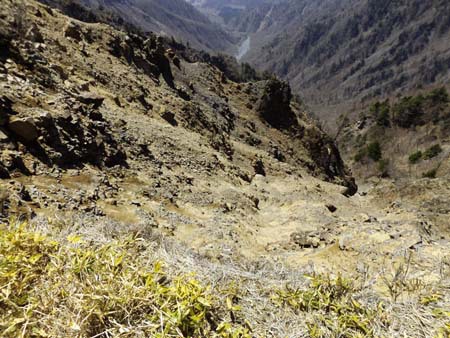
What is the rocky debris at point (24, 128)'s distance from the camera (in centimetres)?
682

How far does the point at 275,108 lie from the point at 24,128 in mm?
24788

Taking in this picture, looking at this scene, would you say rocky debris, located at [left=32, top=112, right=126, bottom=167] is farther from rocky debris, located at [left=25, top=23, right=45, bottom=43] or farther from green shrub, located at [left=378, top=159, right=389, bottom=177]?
green shrub, located at [left=378, top=159, right=389, bottom=177]

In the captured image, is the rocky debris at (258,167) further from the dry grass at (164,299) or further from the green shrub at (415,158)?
the green shrub at (415,158)

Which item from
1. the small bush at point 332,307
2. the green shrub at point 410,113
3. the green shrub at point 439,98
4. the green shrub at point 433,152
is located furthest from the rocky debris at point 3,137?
the green shrub at point 439,98

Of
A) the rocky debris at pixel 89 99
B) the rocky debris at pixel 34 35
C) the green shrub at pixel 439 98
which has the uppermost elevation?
the green shrub at pixel 439 98

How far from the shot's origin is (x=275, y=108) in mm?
29938

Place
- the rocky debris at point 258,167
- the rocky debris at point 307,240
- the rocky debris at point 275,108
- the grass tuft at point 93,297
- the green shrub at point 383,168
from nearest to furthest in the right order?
the grass tuft at point 93,297
the rocky debris at point 307,240
the rocky debris at point 258,167
the rocky debris at point 275,108
the green shrub at point 383,168

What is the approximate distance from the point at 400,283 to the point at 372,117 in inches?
3286

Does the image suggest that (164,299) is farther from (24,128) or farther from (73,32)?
(73,32)

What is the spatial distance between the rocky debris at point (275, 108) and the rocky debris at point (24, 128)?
77.5 feet

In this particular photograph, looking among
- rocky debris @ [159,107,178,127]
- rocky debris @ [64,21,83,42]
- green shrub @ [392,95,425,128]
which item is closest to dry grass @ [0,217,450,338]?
rocky debris @ [159,107,178,127]

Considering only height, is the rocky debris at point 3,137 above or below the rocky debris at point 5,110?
below

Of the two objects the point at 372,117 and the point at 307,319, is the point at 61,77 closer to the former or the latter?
the point at 307,319

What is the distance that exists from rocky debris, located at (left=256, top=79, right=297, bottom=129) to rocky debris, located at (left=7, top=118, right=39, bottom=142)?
77.5 ft
